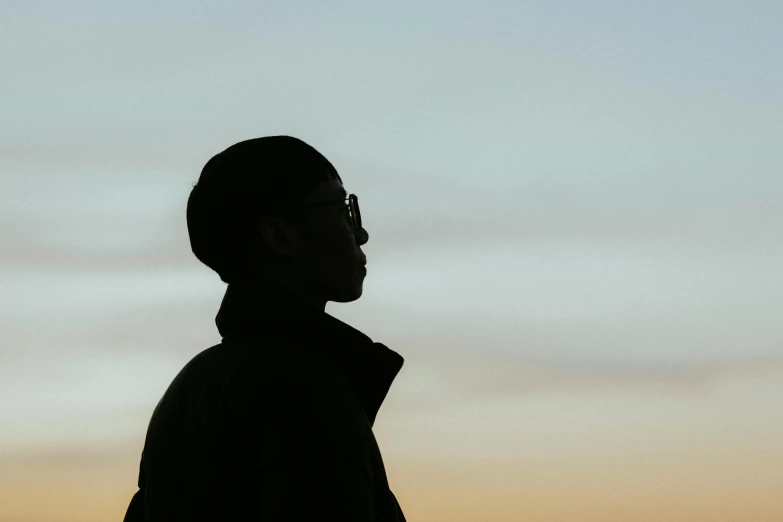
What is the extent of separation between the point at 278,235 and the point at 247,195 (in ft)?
0.53

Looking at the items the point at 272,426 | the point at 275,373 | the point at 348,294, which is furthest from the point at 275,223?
the point at 272,426

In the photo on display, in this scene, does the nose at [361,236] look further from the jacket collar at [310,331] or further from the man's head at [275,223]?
the jacket collar at [310,331]

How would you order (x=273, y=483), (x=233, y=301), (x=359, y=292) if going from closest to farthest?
(x=273, y=483), (x=233, y=301), (x=359, y=292)

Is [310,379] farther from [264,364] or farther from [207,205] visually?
[207,205]

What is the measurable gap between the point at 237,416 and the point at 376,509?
1.50 ft

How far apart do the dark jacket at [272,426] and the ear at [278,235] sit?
0.19 m

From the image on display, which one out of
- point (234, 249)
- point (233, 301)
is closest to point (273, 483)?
point (233, 301)

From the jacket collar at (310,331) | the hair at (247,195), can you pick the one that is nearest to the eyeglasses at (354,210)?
the hair at (247,195)

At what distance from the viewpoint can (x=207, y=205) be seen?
3.72 metres

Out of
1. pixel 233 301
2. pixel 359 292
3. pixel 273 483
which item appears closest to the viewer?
pixel 273 483

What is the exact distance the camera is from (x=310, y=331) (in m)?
3.43

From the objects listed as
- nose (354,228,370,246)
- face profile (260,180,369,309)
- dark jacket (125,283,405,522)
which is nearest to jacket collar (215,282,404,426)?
dark jacket (125,283,405,522)

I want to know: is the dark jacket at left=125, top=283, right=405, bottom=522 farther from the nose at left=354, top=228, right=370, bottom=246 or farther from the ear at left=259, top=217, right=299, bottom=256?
the nose at left=354, top=228, right=370, bottom=246

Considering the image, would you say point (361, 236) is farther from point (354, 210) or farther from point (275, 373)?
point (275, 373)
